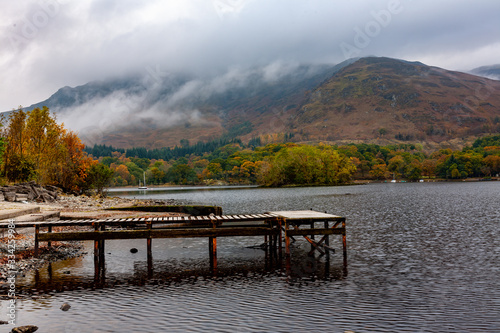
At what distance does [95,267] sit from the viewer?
21.5 meters

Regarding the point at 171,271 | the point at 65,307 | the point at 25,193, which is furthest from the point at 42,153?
the point at 65,307

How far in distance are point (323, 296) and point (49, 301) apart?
1049cm

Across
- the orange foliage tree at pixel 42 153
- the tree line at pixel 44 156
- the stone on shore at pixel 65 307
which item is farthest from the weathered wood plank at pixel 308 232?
the orange foliage tree at pixel 42 153

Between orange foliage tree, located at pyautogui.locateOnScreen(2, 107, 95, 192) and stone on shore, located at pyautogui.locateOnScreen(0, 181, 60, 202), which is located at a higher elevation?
orange foliage tree, located at pyautogui.locateOnScreen(2, 107, 95, 192)

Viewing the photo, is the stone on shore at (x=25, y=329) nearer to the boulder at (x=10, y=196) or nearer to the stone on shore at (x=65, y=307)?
the stone on shore at (x=65, y=307)

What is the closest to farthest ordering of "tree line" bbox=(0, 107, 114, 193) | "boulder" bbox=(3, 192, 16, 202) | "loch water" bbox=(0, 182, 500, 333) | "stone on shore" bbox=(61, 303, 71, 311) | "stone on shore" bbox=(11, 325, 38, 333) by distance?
"stone on shore" bbox=(11, 325, 38, 333) → "loch water" bbox=(0, 182, 500, 333) → "stone on shore" bbox=(61, 303, 71, 311) → "boulder" bbox=(3, 192, 16, 202) → "tree line" bbox=(0, 107, 114, 193)

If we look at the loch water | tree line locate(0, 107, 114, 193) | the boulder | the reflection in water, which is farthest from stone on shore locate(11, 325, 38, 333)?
tree line locate(0, 107, 114, 193)

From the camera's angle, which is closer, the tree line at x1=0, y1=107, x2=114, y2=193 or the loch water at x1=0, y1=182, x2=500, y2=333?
the loch water at x1=0, y1=182, x2=500, y2=333

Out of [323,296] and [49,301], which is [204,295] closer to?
[323,296]

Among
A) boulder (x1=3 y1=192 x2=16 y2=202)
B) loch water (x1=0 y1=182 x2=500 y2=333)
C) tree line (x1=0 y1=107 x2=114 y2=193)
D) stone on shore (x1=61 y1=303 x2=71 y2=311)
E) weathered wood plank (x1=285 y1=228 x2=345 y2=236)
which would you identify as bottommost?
loch water (x1=0 y1=182 x2=500 y2=333)

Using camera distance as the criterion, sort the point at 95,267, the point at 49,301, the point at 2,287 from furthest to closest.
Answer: the point at 95,267, the point at 2,287, the point at 49,301

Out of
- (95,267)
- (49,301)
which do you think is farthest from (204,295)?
(95,267)

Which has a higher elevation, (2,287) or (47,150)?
(47,150)

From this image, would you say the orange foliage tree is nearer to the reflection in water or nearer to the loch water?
the loch water
